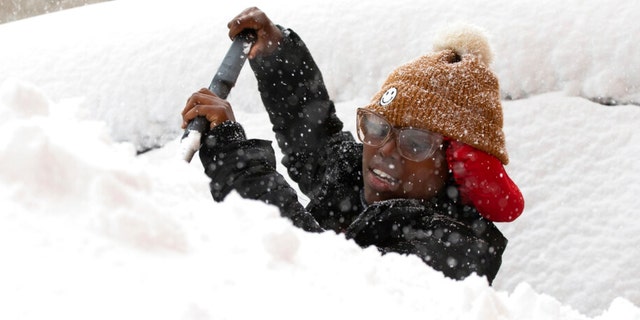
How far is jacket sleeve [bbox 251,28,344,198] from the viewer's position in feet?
6.64

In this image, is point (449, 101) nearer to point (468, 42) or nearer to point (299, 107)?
point (468, 42)

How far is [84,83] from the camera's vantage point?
2504mm

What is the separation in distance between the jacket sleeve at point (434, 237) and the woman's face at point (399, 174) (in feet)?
0.18

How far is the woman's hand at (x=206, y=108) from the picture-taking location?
1.48m

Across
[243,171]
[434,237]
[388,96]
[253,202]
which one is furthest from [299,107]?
[253,202]

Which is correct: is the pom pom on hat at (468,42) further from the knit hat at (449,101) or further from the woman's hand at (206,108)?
the woman's hand at (206,108)

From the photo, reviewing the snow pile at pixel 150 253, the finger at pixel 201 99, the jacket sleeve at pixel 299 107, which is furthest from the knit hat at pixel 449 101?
the snow pile at pixel 150 253

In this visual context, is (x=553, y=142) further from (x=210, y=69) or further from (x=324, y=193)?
(x=210, y=69)

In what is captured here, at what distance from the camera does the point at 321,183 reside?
6.57ft

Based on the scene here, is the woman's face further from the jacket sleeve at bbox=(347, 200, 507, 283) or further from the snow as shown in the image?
the snow

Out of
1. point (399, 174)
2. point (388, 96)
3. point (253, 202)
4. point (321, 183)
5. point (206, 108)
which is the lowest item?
point (321, 183)

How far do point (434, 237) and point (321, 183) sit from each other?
0.48m

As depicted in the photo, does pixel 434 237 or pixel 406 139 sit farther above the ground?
pixel 406 139

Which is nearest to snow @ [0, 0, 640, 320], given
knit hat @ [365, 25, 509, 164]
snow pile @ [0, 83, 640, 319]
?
snow pile @ [0, 83, 640, 319]
